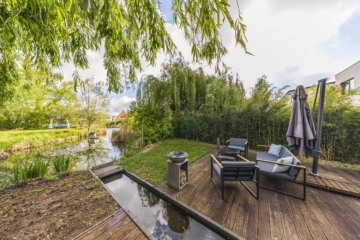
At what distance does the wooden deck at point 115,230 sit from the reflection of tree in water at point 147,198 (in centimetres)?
66

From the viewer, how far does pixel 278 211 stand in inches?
80.2

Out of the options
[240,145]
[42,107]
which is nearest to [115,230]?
[240,145]

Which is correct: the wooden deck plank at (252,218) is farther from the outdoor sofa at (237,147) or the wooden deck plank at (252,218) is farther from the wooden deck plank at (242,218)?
the outdoor sofa at (237,147)

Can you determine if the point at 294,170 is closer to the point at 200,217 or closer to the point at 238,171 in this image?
the point at 238,171

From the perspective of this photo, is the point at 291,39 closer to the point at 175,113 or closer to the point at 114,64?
the point at 114,64

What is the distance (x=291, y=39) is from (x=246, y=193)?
3.88 meters

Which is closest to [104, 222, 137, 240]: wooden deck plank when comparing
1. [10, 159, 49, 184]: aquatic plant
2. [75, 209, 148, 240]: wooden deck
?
[75, 209, 148, 240]: wooden deck

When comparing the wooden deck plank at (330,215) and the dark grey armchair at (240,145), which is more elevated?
the dark grey armchair at (240,145)

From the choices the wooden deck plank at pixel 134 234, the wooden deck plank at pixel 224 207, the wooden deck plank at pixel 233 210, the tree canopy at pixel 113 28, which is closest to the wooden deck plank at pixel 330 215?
the wooden deck plank at pixel 233 210

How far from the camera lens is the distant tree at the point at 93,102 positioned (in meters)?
10.8

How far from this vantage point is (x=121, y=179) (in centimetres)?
365

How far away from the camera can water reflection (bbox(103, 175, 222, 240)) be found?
6.07ft

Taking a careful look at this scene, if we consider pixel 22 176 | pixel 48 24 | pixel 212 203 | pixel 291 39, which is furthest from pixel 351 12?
pixel 22 176

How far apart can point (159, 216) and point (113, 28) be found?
2.92 metres
